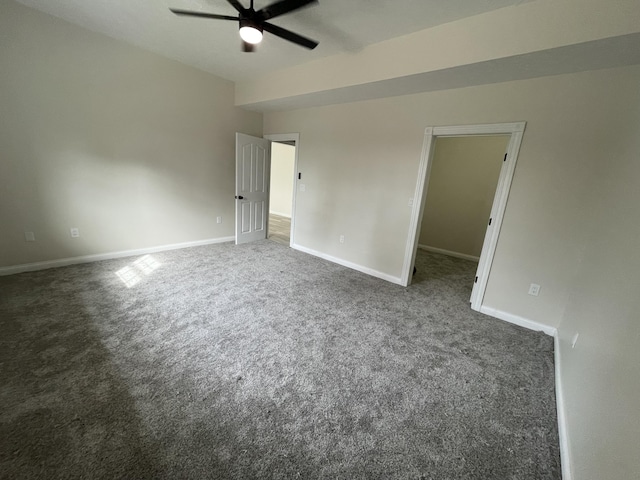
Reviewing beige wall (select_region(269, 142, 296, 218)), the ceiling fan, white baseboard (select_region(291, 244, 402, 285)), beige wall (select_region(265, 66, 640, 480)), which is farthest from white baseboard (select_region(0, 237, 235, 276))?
beige wall (select_region(269, 142, 296, 218))

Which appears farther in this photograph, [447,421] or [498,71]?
[498,71]

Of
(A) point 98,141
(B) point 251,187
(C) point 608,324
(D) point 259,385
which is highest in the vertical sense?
(A) point 98,141

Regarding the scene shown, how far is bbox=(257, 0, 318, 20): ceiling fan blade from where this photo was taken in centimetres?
166

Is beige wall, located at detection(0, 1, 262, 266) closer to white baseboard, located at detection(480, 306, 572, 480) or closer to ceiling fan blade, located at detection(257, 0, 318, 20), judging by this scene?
ceiling fan blade, located at detection(257, 0, 318, 20)

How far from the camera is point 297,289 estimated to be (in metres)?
2.98

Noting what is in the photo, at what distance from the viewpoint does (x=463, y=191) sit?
470cm

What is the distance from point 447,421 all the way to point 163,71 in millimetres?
4893

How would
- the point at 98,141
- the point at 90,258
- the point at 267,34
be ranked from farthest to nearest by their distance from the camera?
the point at 90,258 → the point at 98,141 → the point at 267,34

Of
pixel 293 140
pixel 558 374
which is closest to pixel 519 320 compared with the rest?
pixel 558 374

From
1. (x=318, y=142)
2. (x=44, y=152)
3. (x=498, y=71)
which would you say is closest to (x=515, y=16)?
(x=498, y=71)

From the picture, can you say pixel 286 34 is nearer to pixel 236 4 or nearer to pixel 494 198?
pixel 236 4

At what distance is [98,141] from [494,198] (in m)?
4.70

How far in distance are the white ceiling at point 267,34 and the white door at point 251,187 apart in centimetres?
131

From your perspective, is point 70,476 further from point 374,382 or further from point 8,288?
point 8,288
